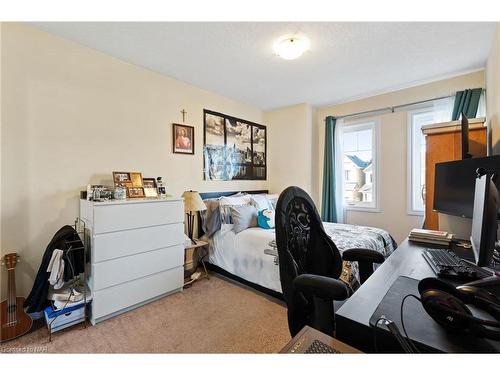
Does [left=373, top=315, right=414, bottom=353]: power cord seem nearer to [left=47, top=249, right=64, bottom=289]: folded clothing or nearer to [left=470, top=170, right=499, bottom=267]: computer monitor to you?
[left=470, top=170, right=499, bottom=267]: computer monitor

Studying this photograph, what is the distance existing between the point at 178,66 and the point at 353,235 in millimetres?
2716

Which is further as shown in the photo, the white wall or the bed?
the white wall

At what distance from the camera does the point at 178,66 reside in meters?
2.59

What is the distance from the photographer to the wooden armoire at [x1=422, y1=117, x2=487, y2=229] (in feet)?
7.05

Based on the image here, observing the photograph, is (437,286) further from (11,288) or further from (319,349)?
(11,288)

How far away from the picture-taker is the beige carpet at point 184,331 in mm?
1626

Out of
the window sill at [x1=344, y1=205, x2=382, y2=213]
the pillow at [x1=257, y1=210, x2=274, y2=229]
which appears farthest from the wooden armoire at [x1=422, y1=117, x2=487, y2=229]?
the pillow at [x1=257, y1=210, x2=274, y2=229]

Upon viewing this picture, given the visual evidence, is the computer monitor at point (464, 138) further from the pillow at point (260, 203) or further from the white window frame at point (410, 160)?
the pillow at point (260, 203)

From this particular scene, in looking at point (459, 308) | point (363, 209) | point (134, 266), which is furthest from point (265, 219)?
point (459, 308)

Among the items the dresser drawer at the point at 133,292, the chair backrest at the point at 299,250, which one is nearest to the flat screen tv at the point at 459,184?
the chair backrest at the point at 299,250

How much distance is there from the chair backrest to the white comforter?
2.41 ft

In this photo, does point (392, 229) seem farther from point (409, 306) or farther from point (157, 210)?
point (157, 210)

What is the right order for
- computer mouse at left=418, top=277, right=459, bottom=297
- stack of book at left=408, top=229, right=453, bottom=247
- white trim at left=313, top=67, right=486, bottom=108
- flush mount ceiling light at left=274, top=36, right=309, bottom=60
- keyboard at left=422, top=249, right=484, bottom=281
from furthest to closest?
1. white trim at left=313, top=67, right=486, bottom=108
2. flush mount ceiling light at left=274, top=36, right=309, bottom=60
3. stack of book at left=408, top=229, right=453, bottom=247
4. keyboard at left=422, top=249, right=484, bottom=281
5. computer mouse at left=418, top=277, right=459, bottom=297
